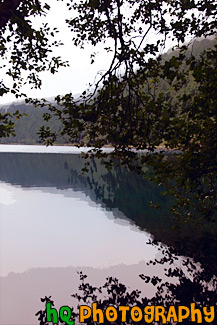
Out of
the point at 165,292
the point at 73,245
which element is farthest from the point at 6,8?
the point at 73,245

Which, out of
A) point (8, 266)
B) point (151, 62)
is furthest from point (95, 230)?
point (151, 62)

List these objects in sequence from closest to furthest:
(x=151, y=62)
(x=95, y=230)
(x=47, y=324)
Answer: (x=151, y=62) → (x=47, y=324) → (x=95, y=230)

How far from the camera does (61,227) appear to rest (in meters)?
32.1

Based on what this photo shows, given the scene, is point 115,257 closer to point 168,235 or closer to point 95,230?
point 168,235

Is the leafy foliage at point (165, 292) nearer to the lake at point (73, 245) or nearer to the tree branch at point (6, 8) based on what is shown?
the lake at point (73, 245)

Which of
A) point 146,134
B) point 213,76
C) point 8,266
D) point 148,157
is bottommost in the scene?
point 8,266

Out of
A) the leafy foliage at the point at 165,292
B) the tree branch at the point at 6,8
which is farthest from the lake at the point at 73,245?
the tree branch at the point at 6,8

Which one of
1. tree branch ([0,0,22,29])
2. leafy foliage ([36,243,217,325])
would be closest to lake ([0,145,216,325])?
leafy foliage ([36,243,217,325])

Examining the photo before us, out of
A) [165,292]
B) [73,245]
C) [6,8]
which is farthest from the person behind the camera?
[73,245]

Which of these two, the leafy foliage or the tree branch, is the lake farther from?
the tree branch

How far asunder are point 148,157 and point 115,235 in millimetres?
21224

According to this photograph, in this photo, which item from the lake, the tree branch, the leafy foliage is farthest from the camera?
the lake

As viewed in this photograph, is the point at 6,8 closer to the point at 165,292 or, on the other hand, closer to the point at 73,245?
the point at 165,292

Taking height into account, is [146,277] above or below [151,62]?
below
